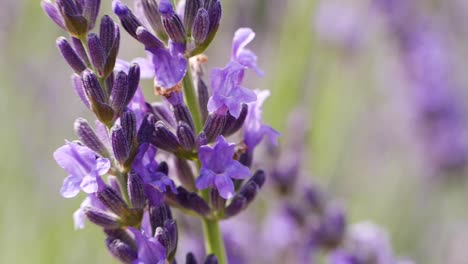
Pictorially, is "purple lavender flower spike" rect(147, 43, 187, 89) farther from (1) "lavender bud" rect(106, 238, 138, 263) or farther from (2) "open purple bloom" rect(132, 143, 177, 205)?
(1) "lavender bud" rect(106, 238, 138, 263)

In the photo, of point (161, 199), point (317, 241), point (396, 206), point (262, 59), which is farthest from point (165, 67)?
point (262, 59)

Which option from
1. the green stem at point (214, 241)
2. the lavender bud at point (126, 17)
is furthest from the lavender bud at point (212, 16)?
the green stem at point (214, 241)

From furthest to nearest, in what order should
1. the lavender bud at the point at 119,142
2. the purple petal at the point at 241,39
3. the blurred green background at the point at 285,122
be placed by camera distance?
the blurred green background at the point at 285,122, the purple petal at the point at 241,39, the lavender bud at the point at 119,142

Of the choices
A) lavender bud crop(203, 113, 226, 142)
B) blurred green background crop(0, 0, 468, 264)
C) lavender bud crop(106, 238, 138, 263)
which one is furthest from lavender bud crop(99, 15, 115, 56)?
blurred green background crop(0, 0, 468, 264)

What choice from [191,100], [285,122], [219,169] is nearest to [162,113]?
[191,100]

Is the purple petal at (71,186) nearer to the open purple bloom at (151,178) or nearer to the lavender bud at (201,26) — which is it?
the open purple bloom at (151,178)

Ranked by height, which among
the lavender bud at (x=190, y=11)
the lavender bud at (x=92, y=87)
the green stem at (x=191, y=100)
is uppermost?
the lavender bud at (x=190, y=11)
